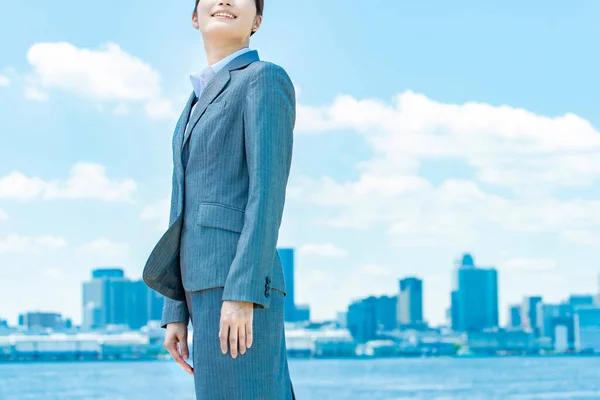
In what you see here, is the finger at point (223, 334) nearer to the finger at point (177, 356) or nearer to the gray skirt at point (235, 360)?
the gray skirt at point (235, 360)

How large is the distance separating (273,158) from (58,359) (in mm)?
86131

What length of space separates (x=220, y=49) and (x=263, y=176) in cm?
44

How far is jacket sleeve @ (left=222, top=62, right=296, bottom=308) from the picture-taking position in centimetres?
238

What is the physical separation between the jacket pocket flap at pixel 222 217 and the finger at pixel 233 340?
23 centimetres

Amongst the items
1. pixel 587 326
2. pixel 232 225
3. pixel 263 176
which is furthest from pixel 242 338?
pixel 587 326

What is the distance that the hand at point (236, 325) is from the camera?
2375 mm

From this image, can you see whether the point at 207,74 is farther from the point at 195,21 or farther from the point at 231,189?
the point at 231,189

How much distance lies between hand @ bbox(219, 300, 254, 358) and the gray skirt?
0.04m

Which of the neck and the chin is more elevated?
the chin

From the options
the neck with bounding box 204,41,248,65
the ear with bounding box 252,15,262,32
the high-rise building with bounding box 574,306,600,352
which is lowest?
the high-rise building with bounding box 574,306,600,352

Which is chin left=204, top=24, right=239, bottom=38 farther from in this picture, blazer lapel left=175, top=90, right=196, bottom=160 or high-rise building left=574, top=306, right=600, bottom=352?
high-rise building left=574, top=306, right=600, bottom=352

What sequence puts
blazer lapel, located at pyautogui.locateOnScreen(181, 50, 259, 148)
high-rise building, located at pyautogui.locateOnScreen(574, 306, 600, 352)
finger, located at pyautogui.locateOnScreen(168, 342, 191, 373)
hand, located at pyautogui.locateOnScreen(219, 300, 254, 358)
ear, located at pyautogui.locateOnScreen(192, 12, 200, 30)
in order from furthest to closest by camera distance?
high-rise building, located at pyautogui.locateOnScreen(574, 306, 600, 352) → ear, located at pyautogui.locateOnScreen(192, 12, 200, 30) → finger, located at pyautogui.locateOnScreen(168, 342, 191, 373) → blazer lapel, located at pyautogui.locateOnScreen(181, 50, 259, 148) → hand, located at pyautogui.locateOnScreen(219, 300, 254, 358)

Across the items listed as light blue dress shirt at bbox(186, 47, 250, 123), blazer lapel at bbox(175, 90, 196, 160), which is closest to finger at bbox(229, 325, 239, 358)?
blazer lapel at bbox(175, 90, 196, 160)

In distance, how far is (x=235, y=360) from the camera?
243 cm
